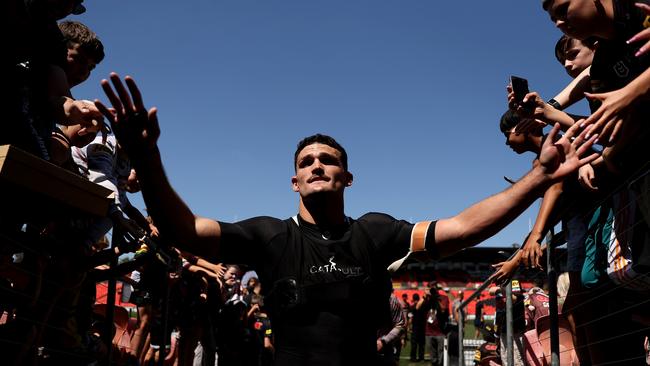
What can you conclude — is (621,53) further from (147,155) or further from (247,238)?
(147,155)

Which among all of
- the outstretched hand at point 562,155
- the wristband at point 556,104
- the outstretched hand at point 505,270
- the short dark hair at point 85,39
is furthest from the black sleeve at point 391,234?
the short dark hair at point 85,39

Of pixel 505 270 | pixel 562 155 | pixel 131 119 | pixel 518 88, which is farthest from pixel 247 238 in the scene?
pixel 505 270

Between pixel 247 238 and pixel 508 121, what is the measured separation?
2.21m

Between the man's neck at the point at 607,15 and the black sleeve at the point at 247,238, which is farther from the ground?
the man's neck at the point at 607,15

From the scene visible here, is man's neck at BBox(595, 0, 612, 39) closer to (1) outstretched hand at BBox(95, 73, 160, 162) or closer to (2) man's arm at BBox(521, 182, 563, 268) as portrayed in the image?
(2) man's arm at BBox(521, 182, 563, 268)

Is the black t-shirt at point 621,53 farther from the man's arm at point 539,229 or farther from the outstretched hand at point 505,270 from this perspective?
the outstretched hand at point 505,270

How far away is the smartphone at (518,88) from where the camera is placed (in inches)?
134

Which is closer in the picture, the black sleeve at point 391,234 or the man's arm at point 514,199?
the man's arm at point 514,199

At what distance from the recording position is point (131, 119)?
248cm

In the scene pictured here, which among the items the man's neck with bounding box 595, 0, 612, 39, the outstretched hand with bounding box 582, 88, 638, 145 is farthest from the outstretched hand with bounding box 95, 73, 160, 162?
the man's neck with bounding box 595, 0, 612, 39

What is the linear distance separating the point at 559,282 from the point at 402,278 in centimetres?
4561

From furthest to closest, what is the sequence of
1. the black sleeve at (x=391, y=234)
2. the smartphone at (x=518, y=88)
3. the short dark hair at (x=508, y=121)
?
the short dark hair at (x=508, y=121) → the smartphone at (x=518, y=88) → the black sleeve at (x=391, y=234)

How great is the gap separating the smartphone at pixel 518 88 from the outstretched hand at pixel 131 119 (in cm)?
193

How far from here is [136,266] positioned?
12.9ft
